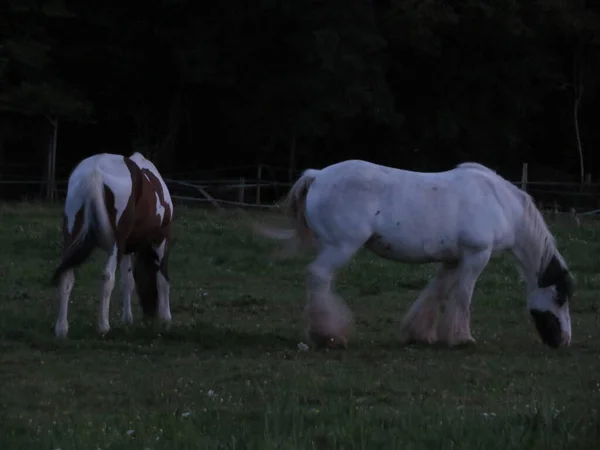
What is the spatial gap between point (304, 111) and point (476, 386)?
2263 centimetres

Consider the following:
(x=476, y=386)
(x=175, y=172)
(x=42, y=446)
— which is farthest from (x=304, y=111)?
(x=42, y=446)

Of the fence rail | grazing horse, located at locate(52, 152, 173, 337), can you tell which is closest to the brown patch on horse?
grazing horse, located at locate(52, 152, 173, 337)

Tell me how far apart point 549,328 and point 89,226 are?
4023 mm

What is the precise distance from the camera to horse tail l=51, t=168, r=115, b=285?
9.12 m

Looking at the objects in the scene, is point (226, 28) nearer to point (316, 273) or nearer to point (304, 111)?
point (304, 111)

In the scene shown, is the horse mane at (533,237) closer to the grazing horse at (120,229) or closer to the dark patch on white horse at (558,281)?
the dark patch on white horse at (558,281)

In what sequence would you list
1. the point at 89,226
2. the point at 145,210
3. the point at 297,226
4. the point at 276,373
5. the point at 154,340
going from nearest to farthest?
1. the point at 276,373
2. the point at 89,226
3. the point at 154,340
4. the point at 297,226
5. the point at 145,210

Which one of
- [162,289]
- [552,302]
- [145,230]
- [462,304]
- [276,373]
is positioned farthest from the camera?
[162,289]

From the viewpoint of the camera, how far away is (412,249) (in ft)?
31.0

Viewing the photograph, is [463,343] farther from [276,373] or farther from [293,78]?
[293,78]

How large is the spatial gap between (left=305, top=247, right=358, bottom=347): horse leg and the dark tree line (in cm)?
1883

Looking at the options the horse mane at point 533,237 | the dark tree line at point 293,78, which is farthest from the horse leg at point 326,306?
the dark tree line at point 293,78

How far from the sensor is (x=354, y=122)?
3219 cm

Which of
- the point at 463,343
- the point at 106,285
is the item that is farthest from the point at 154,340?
the point at 463,343
